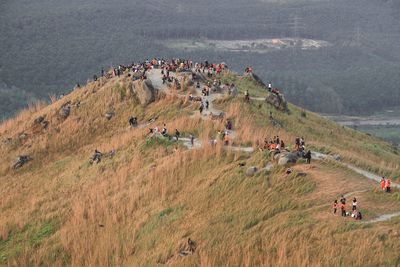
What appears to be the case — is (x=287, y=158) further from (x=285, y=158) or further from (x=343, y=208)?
(x=343, y=208)

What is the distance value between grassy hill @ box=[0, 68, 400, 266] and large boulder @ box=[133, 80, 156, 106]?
2.22 ft

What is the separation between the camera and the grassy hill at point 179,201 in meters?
19.0

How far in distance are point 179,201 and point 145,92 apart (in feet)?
55.8

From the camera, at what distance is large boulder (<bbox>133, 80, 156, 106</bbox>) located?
39875mm

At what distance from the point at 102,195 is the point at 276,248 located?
11.2m

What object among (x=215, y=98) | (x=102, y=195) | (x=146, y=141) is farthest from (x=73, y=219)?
(x=215, y=98)

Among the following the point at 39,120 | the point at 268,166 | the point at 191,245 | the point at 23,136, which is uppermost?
the point at 268,166

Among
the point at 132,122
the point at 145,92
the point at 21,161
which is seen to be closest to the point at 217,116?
the point at 132,122

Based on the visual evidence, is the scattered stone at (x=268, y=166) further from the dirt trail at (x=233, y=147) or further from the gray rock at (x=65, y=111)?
the gray rock at (x=65, y=111)

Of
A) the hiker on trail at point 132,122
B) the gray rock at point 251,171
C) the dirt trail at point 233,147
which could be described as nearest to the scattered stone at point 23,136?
the hiker on trail at point 132,122

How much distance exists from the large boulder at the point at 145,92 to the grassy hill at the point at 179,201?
2.22ft

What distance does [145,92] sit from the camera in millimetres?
40094

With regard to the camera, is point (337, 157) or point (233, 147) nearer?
point (337, 157)

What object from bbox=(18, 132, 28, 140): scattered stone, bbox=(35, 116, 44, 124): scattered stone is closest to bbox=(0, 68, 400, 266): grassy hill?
bbox=(18, 132, 28, 140): scattered stone
